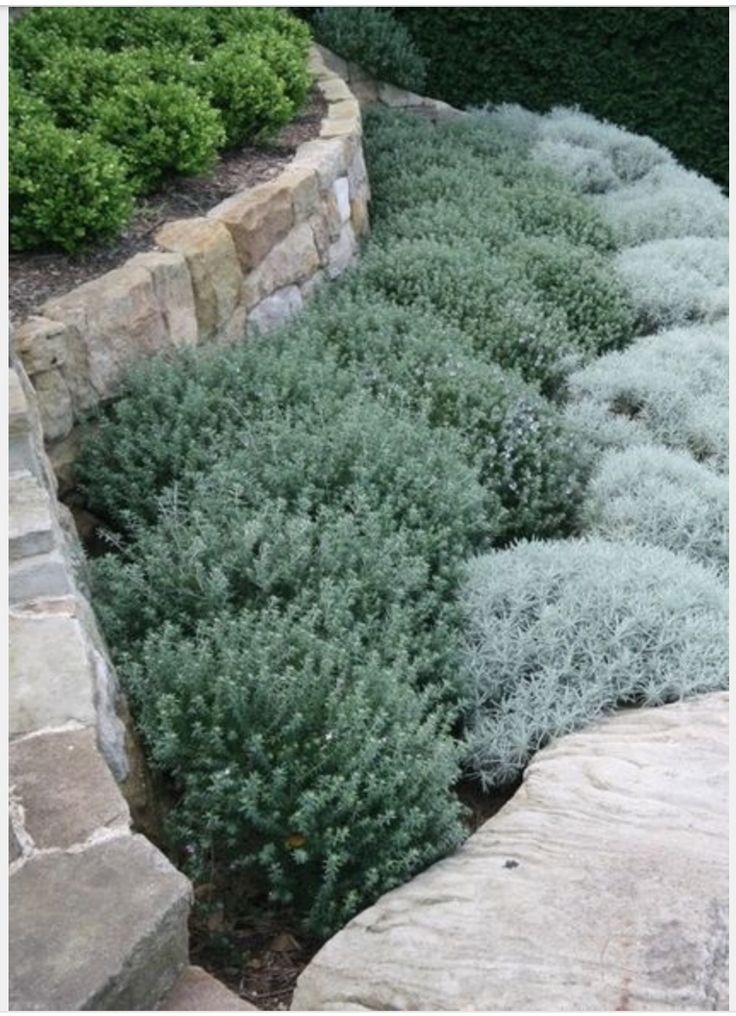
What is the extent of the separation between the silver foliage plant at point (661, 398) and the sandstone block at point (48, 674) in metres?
2.65

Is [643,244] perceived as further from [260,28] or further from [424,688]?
[424,688]

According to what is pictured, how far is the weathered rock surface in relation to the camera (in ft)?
7.14

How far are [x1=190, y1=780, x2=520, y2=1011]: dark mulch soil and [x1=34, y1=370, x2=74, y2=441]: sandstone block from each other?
1.65m

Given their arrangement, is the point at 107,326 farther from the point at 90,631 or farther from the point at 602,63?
the point at 602,63

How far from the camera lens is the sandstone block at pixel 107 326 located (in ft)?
12.7

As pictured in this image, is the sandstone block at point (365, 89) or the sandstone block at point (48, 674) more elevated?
the sandstone block at point (48, 674)

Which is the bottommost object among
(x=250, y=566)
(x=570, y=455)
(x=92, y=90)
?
(x=570, y=455)

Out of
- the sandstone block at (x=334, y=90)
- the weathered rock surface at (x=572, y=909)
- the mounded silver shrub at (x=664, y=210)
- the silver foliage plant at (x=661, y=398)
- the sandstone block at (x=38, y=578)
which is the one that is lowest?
the silver foliage plant at (x=661, y=398)

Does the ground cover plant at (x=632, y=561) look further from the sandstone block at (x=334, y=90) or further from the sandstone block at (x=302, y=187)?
the sandstone block at (x=334, y=90)

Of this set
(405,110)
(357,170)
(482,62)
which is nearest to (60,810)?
(357,170)

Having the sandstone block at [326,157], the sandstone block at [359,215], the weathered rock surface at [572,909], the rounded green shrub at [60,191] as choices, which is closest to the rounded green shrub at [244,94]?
the sandstone block at [326,157]

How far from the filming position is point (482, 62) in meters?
8.22

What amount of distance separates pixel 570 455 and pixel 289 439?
125 centimetres

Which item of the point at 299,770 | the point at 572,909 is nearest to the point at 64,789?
the point at 299,770
